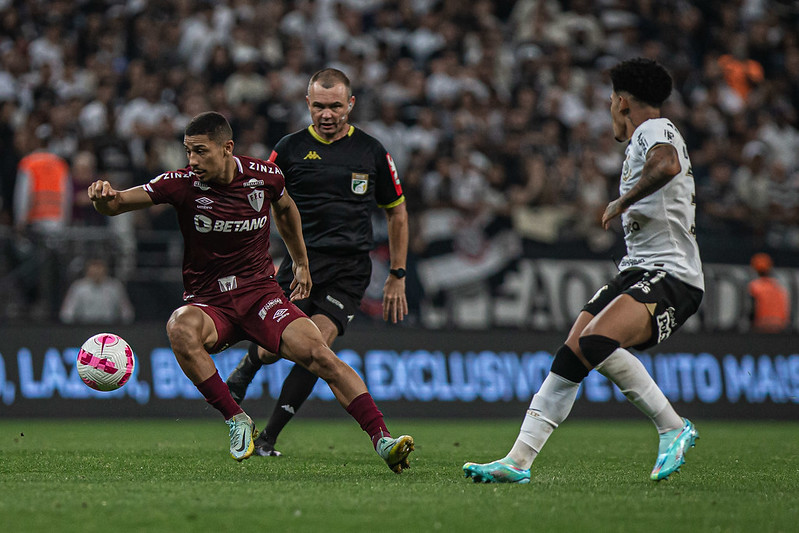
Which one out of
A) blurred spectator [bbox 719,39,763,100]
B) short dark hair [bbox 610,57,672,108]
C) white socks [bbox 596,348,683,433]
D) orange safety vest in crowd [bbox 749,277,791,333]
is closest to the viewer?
white socks [bbox 596,348,683,433]

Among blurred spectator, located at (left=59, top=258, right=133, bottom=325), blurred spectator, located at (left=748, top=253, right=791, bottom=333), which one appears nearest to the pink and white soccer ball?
blurred spectator, located at (left=59, top=258, right=133, bottom=325)

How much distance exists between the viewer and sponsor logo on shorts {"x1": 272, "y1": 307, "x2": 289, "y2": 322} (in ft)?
22.0

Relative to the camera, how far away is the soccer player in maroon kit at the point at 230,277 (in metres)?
6.46

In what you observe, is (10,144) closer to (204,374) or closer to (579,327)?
(204,374)

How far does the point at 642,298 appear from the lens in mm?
5992

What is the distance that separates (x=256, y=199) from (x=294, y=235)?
44 centimetres

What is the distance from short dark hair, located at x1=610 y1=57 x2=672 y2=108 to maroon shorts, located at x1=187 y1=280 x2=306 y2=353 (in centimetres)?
249

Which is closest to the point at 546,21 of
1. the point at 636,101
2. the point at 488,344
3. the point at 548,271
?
the point at 548,271

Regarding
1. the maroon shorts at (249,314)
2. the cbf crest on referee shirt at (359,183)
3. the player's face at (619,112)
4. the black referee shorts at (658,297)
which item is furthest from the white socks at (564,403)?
the cbf crest on referee shirt at (359,183)

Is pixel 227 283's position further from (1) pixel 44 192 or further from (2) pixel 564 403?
(1) pixel 44 192

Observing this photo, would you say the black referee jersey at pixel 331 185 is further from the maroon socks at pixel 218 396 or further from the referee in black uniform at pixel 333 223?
the maroon socks at pixel 218 396

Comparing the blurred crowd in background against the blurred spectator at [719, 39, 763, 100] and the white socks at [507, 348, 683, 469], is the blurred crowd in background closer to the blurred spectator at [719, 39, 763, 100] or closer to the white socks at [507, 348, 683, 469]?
the blurred spectator at [719, 39, 763, 100]

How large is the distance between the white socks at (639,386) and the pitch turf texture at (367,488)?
37 centimetres

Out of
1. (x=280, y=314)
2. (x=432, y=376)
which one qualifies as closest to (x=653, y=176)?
(x=280, y=314)
